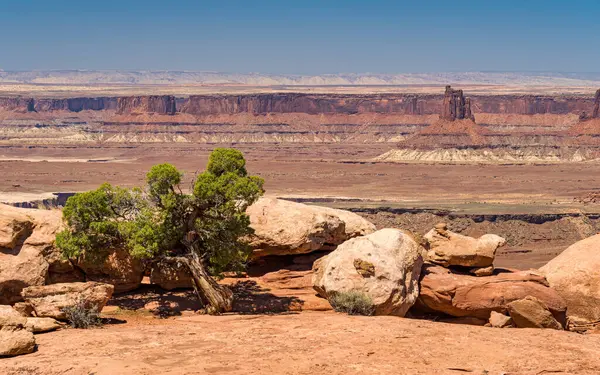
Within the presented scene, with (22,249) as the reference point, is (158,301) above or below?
below

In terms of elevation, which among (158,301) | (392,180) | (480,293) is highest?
(480,293)

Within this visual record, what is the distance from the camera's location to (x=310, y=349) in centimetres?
2077

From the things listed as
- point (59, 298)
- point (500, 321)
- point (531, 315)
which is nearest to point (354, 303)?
point (500, 321)

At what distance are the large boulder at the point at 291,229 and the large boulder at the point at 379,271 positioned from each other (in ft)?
6.61

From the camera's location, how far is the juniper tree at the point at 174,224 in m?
26.5

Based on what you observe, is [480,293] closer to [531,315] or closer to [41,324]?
[531,315]

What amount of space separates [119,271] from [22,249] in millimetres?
3112

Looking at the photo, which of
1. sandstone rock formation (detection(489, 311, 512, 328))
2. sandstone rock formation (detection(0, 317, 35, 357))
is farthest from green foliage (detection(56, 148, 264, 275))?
sandstone rock formation (detection(489, 311, 512, 328))

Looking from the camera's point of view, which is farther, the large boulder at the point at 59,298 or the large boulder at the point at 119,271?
the large boulder at the point at 119,271

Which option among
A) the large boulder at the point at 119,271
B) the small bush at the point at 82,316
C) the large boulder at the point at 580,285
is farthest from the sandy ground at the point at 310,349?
the large boulder at the point at 119,271

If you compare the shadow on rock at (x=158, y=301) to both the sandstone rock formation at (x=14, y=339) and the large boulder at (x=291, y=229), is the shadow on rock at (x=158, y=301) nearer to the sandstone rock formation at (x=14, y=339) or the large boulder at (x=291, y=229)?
the large boulder at (x=291, y=229)

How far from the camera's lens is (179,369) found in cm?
1920

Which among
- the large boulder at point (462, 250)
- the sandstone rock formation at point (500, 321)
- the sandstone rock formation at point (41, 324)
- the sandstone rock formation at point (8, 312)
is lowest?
the sandstone rock formation at point (500, 321)

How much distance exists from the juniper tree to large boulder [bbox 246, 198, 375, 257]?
4.22 ft
